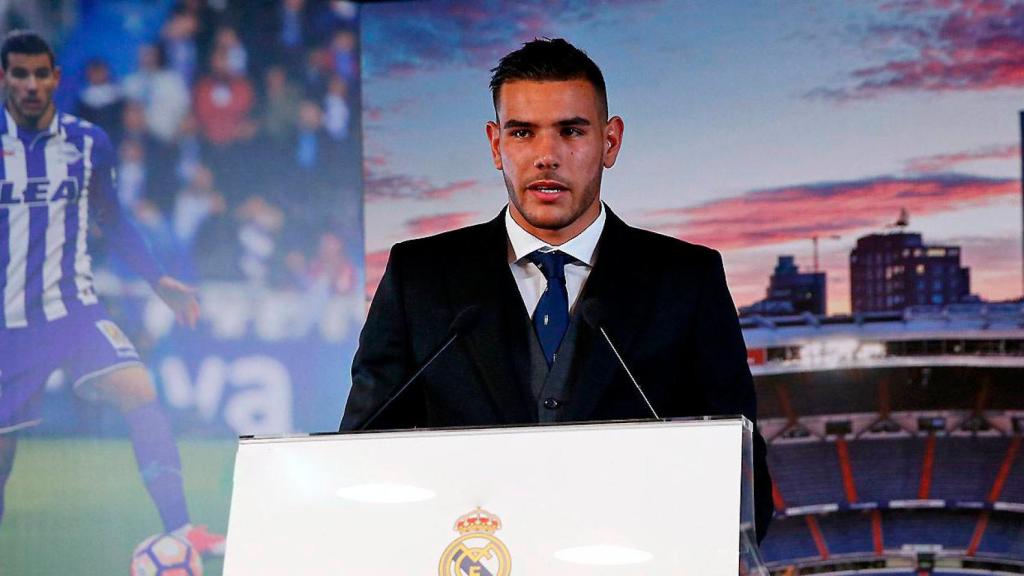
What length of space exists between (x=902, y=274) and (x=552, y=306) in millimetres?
2889

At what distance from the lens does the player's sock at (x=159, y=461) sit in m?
4.80

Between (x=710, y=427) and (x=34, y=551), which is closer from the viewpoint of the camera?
(x=710, y=427)

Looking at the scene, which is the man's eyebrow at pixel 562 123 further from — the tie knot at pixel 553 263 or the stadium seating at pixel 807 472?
the stadium seating at pixel 807 472

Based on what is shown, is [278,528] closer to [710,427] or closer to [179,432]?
[710,427]

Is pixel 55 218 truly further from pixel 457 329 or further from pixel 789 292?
pixel 457 329

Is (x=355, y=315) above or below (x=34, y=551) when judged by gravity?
above

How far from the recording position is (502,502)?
1493mm

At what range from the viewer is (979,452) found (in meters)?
4.57

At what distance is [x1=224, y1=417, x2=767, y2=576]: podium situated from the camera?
1.43m

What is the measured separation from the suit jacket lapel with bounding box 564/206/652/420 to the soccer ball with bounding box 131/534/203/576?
3046mm

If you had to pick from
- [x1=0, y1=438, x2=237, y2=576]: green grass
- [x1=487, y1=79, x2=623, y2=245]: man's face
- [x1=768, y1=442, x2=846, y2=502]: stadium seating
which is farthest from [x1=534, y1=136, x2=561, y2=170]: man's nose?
[x1=0, y1=438, x2=237, y2=576]: green grass

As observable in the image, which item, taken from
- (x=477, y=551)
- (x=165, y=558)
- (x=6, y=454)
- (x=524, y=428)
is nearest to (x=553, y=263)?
(x=524, y=428)

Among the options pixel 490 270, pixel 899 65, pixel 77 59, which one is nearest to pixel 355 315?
pixel 77 59

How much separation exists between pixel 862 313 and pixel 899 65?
0.87 metres
